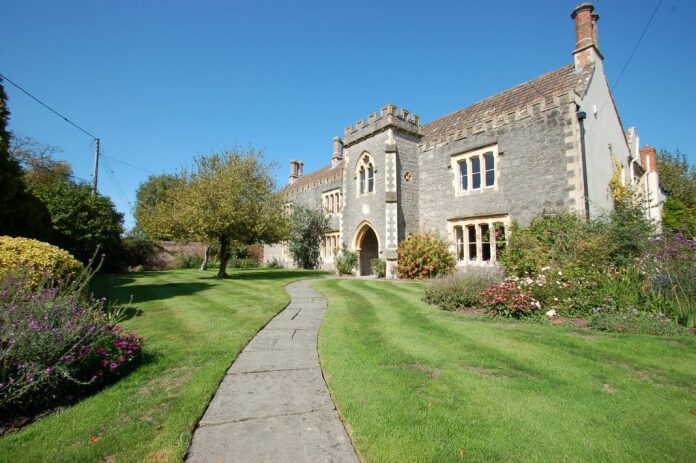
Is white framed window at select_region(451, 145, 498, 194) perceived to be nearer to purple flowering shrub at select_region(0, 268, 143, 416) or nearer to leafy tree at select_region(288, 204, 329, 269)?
leafy tree at select_region(288, 204, 329, 269)

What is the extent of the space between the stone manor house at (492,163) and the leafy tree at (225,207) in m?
4.74

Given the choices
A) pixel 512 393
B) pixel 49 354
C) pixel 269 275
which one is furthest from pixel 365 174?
pixel 49 354

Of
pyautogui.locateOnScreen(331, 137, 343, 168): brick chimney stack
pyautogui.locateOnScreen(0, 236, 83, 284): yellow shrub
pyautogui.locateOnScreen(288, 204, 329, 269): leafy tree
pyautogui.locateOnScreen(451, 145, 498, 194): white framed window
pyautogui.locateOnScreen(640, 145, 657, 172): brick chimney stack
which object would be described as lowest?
pyautogui.locateOnScreen(0, 236, 83, 284): yellow shrub

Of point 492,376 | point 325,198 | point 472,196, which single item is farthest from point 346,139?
point 492,376

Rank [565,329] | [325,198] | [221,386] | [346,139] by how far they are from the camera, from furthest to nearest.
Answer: [325,198] < [346,139] < [565,329] < [221,386]

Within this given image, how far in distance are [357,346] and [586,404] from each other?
9.01 ft

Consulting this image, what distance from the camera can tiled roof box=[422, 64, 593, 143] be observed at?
1341 cm

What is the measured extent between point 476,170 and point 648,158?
14.7 m

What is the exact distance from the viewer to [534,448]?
245 cm

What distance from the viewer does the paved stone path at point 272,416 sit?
2.37 meters

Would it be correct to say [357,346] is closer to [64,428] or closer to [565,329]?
[64,428]

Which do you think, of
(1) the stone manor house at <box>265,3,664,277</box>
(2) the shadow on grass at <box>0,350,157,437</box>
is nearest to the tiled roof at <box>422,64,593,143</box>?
(1) the stone manor house at <box>265,3,664,277</box>

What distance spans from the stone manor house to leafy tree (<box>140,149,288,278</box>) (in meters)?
4.74

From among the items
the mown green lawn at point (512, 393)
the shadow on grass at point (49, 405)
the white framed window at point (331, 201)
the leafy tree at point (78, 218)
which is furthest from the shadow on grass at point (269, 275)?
the shadow on grass at point (49, 405)
